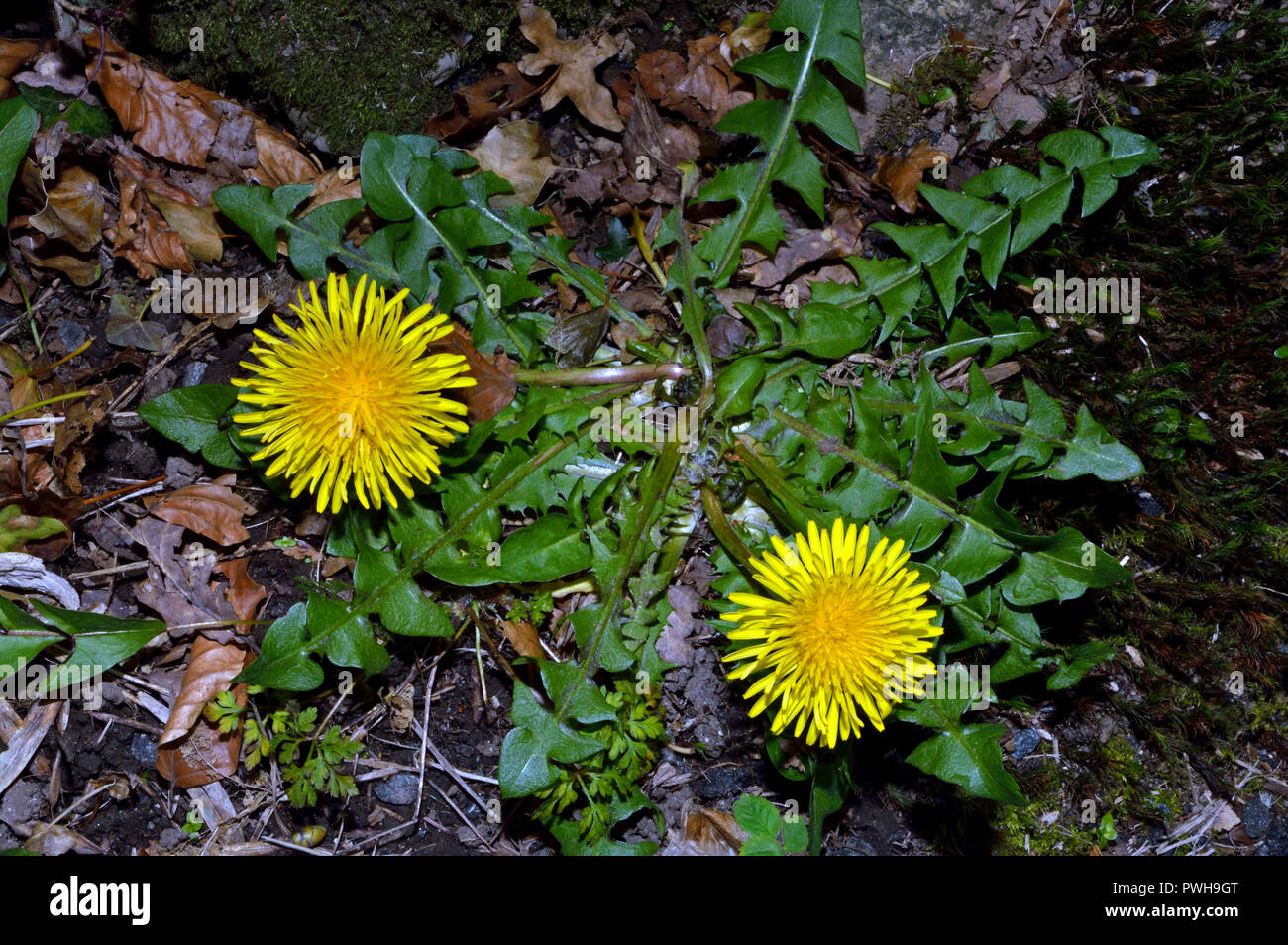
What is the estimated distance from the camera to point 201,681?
3182 millimetres

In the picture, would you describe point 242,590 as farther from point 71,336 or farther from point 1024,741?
point 1024,741

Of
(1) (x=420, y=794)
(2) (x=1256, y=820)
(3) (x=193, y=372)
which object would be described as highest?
(3) (x=193, y=372)

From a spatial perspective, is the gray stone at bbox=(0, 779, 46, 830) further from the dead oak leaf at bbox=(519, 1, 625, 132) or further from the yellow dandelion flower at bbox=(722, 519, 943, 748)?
the dead oak leaf at bbox=(519, 1, 625, 132)

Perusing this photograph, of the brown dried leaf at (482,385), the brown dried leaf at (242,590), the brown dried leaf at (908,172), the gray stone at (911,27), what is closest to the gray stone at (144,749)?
the brown dried leaf at (242,590)

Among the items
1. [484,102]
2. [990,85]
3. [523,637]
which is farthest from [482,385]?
[990,85]

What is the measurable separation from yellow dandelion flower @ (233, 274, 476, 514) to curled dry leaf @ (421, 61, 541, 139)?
3.22ft

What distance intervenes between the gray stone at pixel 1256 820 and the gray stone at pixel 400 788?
3091mm

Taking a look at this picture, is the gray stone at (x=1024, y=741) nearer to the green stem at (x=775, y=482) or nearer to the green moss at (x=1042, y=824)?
the green moss at (x=1042, y=824)

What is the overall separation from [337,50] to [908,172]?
220 cm

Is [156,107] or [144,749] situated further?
[156,107]

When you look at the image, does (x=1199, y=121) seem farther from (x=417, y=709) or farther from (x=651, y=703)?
(x=417, y=709)

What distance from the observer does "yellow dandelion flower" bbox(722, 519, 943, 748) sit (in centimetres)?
253

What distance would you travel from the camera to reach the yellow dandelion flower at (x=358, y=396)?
2611 mm

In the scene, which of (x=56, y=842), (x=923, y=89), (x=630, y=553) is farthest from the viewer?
(x=923, y=89)
